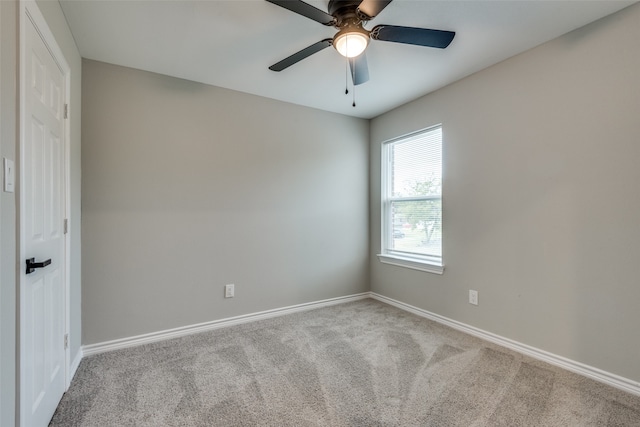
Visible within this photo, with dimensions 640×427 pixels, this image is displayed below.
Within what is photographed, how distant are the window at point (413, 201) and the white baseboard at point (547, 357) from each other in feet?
1.62

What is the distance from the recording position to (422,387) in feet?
6.13

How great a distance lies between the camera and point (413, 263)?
324 cm

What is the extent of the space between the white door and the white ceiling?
1.85 ft

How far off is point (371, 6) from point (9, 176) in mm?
1769

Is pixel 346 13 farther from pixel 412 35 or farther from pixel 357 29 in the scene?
pixel 412 35

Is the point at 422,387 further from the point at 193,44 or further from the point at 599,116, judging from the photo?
the point at 193,44

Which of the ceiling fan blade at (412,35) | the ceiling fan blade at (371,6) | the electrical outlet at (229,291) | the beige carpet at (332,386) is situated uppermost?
the ceiling fan blade at (371,6)

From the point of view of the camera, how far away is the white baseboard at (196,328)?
2361 mm

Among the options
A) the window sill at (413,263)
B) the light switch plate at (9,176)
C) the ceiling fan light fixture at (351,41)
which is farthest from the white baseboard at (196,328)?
the ceiling fan light fixture at (351,41)

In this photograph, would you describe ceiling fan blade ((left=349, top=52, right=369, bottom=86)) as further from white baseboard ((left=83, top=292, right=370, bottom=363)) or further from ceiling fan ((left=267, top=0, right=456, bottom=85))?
white baseboard ((left=83, top=292, right=370, bottom=363))

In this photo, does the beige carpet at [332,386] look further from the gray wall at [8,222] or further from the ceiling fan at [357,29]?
the ceiling fan at [357,29]

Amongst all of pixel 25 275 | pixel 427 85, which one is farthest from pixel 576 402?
pixel 25 275

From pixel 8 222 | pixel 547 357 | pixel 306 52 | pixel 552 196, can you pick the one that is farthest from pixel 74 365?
pixel 552 196

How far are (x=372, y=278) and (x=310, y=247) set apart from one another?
40.0 inches
